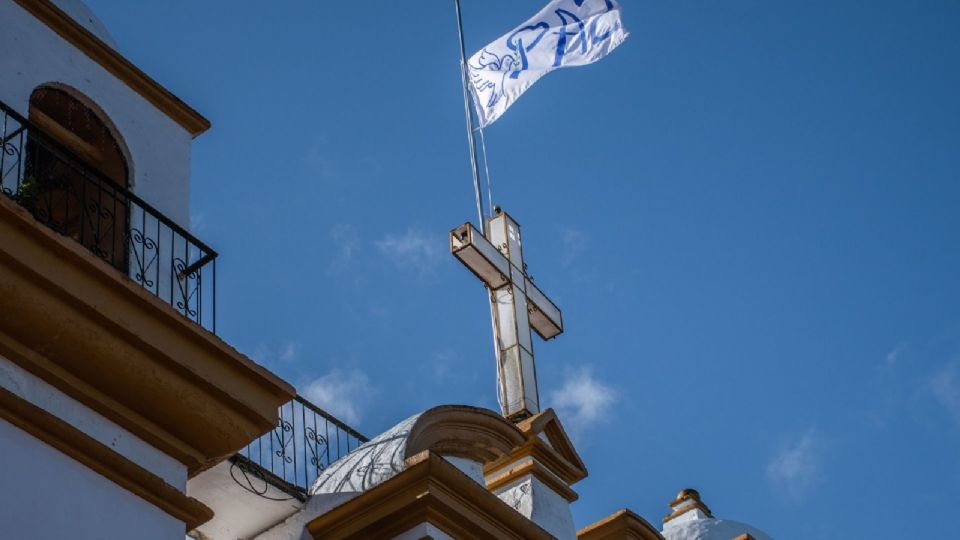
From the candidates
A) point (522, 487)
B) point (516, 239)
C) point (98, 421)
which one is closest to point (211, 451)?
point (98, 421)

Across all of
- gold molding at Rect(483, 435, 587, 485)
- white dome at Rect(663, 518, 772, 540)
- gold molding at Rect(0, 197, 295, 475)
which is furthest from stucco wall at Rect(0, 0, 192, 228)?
white dome at Rect(663, 518, 772, 540)

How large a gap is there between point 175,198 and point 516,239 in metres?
3.15

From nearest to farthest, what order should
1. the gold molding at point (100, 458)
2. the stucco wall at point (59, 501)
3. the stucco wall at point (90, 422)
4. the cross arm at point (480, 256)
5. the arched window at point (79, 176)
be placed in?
the stucco wall at point (59, 501) → the gold molding at point (100, 458) → the stucco wall at point (90, 422) → the arched window at point (79, 176) → the cross arm at point (480, 256)

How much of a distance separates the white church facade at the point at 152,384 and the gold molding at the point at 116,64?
13mm

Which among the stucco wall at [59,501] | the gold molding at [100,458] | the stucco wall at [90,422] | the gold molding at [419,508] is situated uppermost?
the gold molding at [419,508]

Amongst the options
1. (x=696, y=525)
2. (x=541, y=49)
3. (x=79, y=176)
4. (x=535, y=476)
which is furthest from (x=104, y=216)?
(x=541, y=49)

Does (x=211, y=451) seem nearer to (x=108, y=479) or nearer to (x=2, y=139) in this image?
(x=108, y=479)

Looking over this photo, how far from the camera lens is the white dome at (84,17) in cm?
1130

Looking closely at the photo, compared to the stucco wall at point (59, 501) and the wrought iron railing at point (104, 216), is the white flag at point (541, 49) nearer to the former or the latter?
the wrought iron railing at point (104, 216)

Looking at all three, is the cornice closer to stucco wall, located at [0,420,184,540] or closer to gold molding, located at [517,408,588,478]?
gold molding, located at [517,408,588,478]

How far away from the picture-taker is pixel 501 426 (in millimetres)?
11047

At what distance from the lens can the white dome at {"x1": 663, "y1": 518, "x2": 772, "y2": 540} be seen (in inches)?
524

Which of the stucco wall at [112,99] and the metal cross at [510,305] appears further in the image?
the metal cross at [510,305]

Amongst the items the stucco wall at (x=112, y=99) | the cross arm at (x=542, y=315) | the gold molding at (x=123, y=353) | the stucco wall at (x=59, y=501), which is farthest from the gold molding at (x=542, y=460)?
the stucco wall at (x=59, y=501)
